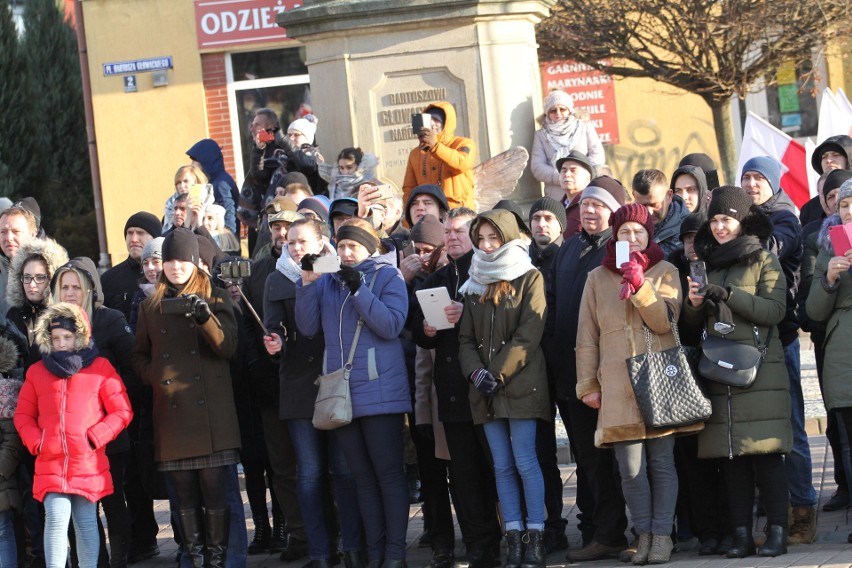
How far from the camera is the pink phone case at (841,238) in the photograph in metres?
7.88

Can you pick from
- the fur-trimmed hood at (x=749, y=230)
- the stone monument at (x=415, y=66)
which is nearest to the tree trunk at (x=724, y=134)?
the stone monument at (x=415, y=66)

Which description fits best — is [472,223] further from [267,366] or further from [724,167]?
[724,167]

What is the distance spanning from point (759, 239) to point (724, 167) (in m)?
10.7

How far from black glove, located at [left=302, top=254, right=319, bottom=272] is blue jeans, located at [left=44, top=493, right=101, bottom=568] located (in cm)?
173

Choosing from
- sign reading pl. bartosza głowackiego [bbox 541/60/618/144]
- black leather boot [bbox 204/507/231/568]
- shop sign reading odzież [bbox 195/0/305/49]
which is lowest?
black leather boot [bbox 204/507/231/568]

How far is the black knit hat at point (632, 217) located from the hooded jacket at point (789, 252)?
72 centimetres

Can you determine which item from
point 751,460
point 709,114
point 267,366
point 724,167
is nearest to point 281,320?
point 267,366

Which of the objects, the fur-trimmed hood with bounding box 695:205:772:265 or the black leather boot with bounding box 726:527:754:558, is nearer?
the black leather boot with bounding box 726:527:754:558

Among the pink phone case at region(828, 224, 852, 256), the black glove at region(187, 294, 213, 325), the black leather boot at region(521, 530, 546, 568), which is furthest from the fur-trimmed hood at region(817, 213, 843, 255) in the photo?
the black glove at region(187, 294, 213, 325)

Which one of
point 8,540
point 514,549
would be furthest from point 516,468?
point 8,540

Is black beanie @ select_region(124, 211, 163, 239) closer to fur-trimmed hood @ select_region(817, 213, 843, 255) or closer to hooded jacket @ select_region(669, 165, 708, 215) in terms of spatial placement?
hooded jacket @ select_region(669, 165, 708, 215)

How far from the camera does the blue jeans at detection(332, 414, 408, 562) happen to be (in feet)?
27.6

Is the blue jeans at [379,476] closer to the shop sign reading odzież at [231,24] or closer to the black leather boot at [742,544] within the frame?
the black leather boot at [742,544]

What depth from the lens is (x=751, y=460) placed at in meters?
8.05
